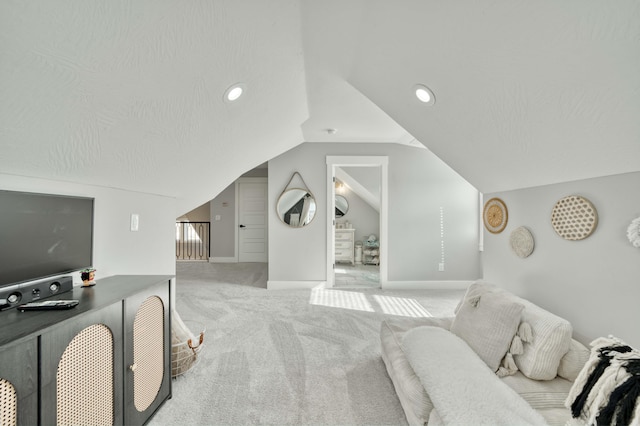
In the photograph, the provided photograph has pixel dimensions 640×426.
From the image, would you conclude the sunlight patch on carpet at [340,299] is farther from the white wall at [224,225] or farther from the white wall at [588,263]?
the white wall at [224,225]

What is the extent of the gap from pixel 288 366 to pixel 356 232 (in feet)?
17.4

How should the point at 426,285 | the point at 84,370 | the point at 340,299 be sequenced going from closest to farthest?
the point at 84,370 → the point at 340,299 → the point at 426,285

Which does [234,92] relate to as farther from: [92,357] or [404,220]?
[404,220]

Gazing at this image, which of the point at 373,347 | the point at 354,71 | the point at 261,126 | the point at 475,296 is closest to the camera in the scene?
the point at 475,296

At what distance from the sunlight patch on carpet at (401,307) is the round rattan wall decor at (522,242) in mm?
1622

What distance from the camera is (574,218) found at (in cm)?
166

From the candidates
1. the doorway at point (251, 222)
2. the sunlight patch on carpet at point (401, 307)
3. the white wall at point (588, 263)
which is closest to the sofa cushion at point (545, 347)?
the white wall at point (588, 263)

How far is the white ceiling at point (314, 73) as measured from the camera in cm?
98

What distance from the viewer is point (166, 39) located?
121 centimetres

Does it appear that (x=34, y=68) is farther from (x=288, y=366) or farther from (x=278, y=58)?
(x=288, y=366)

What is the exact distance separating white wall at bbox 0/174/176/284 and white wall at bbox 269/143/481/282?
2.23 meters

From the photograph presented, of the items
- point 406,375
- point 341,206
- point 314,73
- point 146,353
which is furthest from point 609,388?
point 341,206

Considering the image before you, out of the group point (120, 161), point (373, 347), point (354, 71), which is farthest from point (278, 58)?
point (373, 347)

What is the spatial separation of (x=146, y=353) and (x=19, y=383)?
2.49 feet
